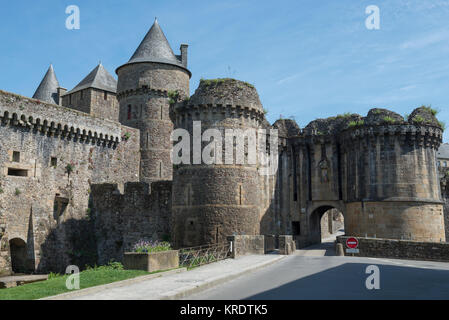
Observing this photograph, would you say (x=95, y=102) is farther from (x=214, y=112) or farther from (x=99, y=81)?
(x=214, y=112)

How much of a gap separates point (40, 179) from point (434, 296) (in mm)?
20037

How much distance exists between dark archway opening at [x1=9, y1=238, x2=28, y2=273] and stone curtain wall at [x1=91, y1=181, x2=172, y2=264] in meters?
4.58

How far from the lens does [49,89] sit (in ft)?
136

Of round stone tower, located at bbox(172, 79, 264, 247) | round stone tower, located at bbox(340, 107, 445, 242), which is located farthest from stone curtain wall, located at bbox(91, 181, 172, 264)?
round stone tower, located at bbox(340, 107, 445, 242)

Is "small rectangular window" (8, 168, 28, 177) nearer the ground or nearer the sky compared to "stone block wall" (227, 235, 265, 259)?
nearer the sky

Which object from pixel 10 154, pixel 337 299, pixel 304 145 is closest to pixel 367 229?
pixel 304 145

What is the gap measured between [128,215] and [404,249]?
1525cm

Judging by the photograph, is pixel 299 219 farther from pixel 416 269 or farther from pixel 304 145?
pixel 416 269

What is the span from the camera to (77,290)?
31.3 feet

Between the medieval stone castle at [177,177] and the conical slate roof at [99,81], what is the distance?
6097 mm

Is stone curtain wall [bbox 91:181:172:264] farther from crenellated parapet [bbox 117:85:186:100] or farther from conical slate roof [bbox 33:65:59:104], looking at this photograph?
conical slate roof [bbox 33:65:59:104]

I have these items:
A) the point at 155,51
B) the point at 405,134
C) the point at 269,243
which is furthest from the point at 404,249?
the point at 155,51

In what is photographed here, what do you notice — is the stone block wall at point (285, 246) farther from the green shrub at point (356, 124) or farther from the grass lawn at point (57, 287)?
the grass lawn at point (57, 287)

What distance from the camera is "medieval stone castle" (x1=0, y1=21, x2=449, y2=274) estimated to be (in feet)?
68.4
